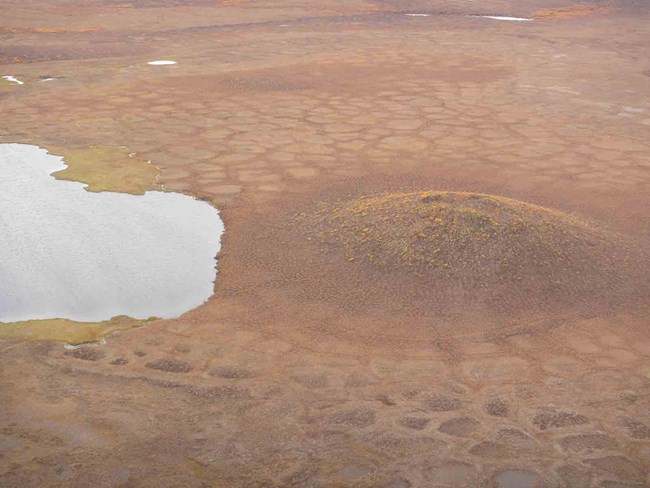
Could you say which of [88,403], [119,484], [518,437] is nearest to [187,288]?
[88,403]

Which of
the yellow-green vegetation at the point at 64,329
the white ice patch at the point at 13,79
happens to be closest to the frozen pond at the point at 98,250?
the yellow-green vegetation at the point at 64,329

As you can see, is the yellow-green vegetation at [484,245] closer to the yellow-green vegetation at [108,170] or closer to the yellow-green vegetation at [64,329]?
the yellow-green vegetation at [64,329]

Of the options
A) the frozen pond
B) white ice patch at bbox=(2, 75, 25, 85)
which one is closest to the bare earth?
white ice patch at bbox=(2, 75, 25, 85)

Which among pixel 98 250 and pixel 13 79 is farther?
pixel 13 79

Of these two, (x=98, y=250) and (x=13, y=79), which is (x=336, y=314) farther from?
(x=13, y=79)

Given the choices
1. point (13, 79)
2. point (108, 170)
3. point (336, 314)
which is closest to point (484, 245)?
point (336, 314)

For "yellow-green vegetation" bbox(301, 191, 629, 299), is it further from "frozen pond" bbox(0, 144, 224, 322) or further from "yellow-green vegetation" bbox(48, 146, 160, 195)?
"yellow-green vegetation" bbox(48, 146, 160, 195)
